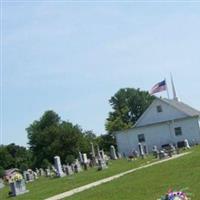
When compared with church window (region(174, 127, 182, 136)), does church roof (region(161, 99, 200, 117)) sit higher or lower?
higher

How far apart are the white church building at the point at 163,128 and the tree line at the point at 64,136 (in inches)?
270

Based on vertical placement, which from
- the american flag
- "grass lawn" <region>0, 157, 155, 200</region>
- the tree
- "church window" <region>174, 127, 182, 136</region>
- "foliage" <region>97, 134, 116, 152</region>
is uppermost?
the tree

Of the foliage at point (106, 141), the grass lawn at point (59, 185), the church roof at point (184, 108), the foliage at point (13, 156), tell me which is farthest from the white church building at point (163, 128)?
the grass lawn at point (59, 185)

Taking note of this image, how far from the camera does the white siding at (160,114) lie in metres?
64.1

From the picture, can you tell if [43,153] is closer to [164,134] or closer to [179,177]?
[164,134]

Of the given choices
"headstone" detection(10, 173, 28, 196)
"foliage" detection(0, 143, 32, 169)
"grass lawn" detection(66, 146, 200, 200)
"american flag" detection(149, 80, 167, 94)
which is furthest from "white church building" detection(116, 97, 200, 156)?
"grass lawn" detection(66, 146, 200, 200)

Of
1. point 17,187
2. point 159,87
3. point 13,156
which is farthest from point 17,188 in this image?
point 13,156

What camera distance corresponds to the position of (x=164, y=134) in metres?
63.9

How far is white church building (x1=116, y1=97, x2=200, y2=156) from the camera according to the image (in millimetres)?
61875

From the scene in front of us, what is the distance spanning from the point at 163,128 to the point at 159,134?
2.67 feet

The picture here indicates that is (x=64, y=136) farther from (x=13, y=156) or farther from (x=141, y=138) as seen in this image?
(x=13, y=156)

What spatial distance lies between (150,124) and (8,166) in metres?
36.0

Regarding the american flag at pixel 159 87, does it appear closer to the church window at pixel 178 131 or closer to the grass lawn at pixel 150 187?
the church window at pixel 178 131

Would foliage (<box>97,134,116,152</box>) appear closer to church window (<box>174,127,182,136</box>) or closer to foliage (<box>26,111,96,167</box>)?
foliage (<box>26,111,96,167</box>)
